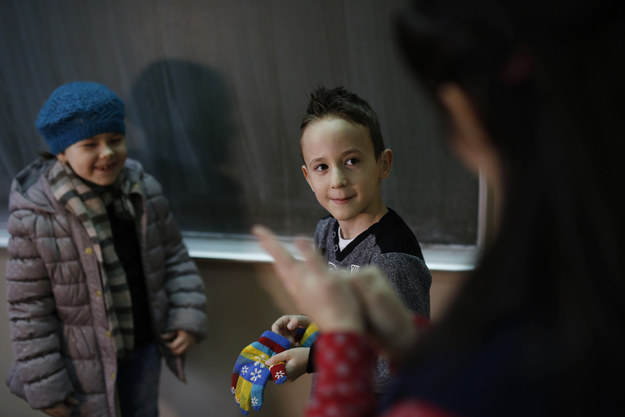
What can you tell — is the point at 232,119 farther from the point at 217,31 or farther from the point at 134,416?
the point at 134,416

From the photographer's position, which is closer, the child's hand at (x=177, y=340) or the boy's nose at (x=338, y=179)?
the boy's nose at (x=338, y=179)

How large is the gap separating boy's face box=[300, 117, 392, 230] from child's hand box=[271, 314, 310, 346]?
0.24 metres

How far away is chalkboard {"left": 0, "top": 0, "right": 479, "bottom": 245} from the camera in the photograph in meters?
1.82

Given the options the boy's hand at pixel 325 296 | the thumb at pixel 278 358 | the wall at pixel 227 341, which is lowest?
the wall at pixel 227 341

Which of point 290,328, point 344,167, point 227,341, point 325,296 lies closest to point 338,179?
point 344,167

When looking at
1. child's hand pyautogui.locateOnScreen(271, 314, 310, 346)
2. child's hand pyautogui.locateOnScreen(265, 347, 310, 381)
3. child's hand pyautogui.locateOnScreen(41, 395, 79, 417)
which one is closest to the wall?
child's hand pyautogui.locateOnScreen(41, 395, 79, 417)

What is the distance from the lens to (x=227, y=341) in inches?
84.4

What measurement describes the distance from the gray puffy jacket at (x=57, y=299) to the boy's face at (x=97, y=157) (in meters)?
0.11

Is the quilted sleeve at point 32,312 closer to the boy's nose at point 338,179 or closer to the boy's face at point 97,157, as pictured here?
the boy's face at point 97,157

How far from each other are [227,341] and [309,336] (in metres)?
0.94

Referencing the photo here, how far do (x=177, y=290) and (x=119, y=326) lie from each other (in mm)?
210

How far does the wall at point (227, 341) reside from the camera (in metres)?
2.06

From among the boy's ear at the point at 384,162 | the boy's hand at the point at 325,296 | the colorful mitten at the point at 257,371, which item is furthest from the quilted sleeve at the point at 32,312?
the boy's hand at the point at 325,296

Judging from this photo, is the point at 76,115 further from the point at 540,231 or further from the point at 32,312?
the point at 540,231
